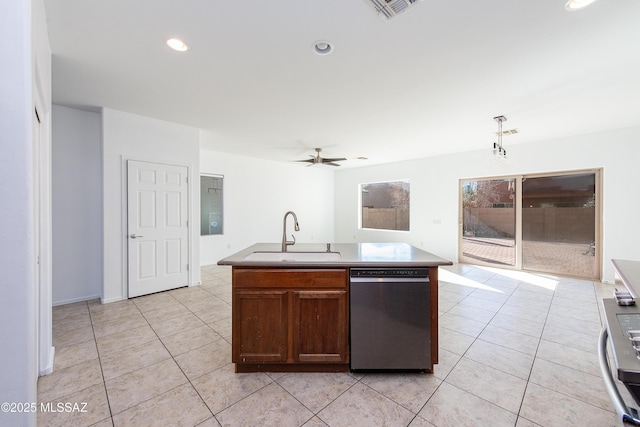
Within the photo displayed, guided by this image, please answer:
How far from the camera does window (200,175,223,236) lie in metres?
5.47

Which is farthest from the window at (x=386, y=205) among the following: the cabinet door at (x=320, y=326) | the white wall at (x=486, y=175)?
the cabinet door at (x=320, y=326)

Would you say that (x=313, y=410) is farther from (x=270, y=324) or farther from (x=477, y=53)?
(x=477, y=53)

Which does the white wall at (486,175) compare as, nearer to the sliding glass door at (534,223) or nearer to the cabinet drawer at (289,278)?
the sliding glass door at (534,223)

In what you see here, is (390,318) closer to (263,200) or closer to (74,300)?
(74,300)

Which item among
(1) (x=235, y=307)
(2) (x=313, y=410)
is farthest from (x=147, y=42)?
(2) (x=313, y=410)

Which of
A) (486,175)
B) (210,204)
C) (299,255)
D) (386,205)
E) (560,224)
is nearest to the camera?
(299,255)

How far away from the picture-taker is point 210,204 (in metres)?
5.59

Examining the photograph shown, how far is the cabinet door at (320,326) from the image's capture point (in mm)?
1883

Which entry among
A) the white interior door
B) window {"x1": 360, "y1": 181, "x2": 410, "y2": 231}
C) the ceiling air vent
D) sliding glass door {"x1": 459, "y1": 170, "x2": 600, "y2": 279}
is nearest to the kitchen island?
the ceiling air vent

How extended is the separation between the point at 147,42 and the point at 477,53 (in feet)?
8.88

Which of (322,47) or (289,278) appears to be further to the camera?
(322,47)

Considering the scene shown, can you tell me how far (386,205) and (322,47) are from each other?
5865mm

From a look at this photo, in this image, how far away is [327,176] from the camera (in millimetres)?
8250

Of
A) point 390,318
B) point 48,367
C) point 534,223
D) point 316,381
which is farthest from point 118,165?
point 534,223
